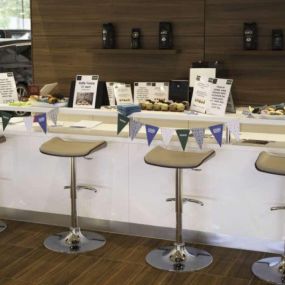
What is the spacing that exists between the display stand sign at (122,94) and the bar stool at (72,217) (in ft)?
1.36

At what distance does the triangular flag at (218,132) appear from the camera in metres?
3.57

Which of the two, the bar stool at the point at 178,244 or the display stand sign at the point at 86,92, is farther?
the display stand sign at the point at 86,92

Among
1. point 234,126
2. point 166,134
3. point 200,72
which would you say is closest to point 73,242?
point 166,134

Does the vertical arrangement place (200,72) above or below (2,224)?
above

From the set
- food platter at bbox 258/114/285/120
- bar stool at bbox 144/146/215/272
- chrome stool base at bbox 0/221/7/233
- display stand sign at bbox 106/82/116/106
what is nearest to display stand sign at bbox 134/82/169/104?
display stand sign at bbox 106/82/116/106

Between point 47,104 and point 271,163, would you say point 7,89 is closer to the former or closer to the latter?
point 47,104

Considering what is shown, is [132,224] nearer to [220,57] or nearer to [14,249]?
[14,249]

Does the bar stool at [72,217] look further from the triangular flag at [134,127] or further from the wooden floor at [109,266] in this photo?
the triangular flag at [134,127]

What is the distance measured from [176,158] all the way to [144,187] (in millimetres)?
636

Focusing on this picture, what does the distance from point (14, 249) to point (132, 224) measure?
875 millimetres

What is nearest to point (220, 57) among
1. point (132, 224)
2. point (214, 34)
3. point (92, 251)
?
point (214, 34)

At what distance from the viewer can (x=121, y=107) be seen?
12.5 ft

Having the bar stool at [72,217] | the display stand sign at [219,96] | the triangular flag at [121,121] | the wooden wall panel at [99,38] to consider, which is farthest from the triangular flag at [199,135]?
the wooden wall panel at [99,38]

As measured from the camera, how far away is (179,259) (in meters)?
3.63
